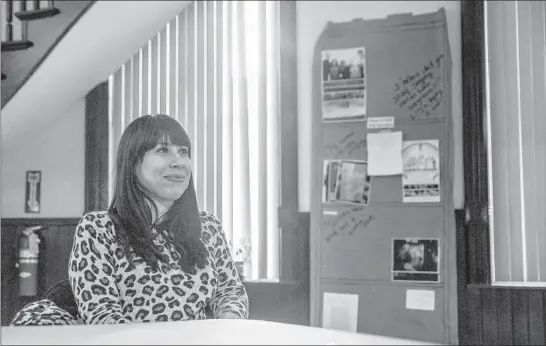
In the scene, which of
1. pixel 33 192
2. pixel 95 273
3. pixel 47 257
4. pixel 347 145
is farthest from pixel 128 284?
pixel 33 192

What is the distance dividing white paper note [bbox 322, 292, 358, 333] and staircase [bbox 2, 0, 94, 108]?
7.19 ft

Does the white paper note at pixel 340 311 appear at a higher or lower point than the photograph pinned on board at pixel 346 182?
lower

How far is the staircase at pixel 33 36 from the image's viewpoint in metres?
3.37

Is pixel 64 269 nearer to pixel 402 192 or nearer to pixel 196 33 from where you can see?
pixel 196 33

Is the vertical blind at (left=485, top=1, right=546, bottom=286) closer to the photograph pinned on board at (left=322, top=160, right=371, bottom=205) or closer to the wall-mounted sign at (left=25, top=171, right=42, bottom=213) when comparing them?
the photograph pinned on board at (left=322, top=160, right=371, bottom=205)

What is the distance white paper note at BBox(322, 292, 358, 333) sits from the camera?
3.35m

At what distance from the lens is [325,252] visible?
3.45 meters

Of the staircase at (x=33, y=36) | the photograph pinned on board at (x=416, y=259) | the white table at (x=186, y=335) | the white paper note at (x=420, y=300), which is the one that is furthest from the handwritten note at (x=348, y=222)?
the white table at (x=186, y=335)

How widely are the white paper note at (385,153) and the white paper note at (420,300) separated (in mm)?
684

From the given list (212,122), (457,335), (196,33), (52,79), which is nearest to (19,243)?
(52,79)

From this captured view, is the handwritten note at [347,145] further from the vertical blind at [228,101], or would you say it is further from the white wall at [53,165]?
the white wall at [53,165]

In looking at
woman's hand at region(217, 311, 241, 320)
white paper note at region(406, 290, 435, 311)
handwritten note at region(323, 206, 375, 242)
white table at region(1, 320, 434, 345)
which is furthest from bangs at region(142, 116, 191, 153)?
white paper note at region(406, 290, 435, 311)

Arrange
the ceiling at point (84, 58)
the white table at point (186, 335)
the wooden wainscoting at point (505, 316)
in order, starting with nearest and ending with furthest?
the white table at point (186, 335)
the wooden wainscoting at point (505, 316)
the ceiling at point (84, 58)

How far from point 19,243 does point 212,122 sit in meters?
1.65
